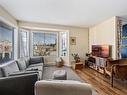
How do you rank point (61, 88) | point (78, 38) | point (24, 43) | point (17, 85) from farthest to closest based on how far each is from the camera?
1. point (78, 38)
2. point (24, 43)
3. point (17, 85)
4. point (61, 88)

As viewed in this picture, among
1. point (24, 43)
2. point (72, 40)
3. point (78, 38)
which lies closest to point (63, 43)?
point (72, 40)

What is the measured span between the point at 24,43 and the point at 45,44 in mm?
1244

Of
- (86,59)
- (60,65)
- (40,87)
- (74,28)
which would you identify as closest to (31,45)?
(60,65)

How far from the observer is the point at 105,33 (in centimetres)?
498

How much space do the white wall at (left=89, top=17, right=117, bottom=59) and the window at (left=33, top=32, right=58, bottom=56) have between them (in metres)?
2.27

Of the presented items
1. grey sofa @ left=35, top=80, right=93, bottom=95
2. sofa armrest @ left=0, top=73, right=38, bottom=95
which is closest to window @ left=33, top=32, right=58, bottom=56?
sofa armrest @ left=0, top=73, right=38, bottom=95

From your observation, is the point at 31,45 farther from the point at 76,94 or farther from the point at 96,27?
the point at 76,94

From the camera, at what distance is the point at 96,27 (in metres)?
5.86

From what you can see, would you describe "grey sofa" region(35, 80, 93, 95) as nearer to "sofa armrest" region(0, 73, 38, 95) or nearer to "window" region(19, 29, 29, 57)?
"sofa armrest" region(0, 73, 38, 95)

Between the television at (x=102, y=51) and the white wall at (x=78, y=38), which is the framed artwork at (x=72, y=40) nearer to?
the white wall at (x=78, y=38)

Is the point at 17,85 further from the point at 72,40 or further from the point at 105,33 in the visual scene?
the point at 72,40

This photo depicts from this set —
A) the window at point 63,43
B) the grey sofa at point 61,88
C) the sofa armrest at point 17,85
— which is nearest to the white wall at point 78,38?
the window at point 63,43

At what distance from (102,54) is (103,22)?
1.56 m

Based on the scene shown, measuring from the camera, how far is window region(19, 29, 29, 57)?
551 centimetres
